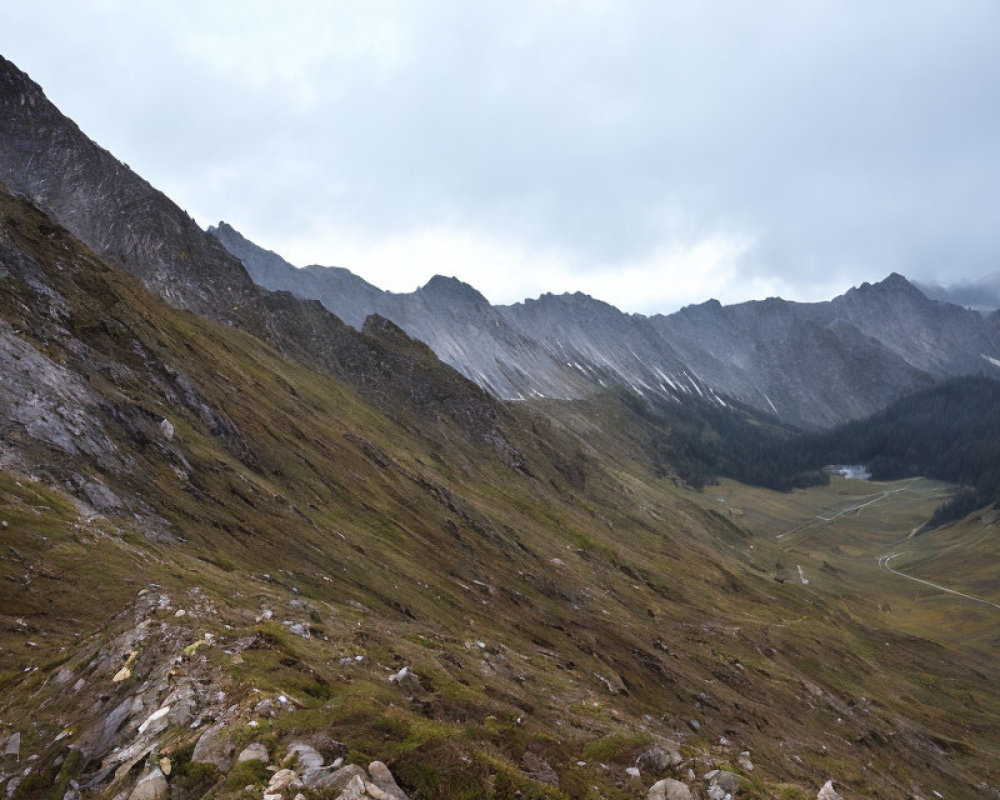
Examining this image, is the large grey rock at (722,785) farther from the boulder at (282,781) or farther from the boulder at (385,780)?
the boulder at (282,781)

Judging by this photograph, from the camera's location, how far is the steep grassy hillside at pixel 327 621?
52.9 ft

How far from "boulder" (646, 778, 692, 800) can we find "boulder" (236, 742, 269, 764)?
11.1 meters

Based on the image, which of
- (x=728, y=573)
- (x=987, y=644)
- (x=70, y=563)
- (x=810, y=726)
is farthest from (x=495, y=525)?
(x=987, y=644)

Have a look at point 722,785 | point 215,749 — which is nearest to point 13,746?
point 215,749

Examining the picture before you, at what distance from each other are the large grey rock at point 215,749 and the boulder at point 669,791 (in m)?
11.9

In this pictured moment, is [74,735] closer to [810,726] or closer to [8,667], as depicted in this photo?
[8,667]

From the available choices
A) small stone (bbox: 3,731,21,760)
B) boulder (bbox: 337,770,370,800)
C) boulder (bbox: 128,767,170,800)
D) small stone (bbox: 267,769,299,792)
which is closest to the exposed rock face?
small stone (bbox: 3,731,21,760)

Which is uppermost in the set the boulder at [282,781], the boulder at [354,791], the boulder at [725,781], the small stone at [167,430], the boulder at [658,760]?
the small stone at [167,430]

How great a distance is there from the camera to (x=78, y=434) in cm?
3744

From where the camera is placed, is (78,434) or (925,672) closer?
(78,434)

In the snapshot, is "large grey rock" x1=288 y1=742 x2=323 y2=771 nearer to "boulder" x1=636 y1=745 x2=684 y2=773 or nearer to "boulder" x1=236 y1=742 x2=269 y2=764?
"boulder" x1=236 y1=742 x2=269 y2=764

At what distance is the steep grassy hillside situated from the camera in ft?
Answer: 52.9

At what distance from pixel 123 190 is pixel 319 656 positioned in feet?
504

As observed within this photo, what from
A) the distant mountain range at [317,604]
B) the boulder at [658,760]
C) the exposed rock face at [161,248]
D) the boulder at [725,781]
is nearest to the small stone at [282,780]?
the distant mountain range at [317,604]
